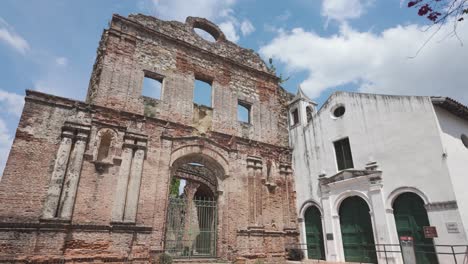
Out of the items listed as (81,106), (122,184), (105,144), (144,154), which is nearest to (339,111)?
(144,154)

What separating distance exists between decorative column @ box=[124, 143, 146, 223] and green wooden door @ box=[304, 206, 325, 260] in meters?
6.94

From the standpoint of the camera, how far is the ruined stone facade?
24.8 ft

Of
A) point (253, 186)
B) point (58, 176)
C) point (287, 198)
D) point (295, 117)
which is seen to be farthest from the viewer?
point (295, 117)

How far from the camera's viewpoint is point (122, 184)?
28.4ft

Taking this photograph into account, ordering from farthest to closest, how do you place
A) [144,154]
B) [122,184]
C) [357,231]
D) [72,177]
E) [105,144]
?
[357,231]
[144,154]
[105,144]
[122,184]
[72,177]

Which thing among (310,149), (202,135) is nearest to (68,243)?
(202,135)

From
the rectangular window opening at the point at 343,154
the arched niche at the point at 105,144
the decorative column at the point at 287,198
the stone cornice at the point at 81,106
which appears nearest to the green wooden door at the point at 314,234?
the decorative column at the point at 287,198

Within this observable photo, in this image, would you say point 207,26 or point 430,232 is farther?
point 207,26

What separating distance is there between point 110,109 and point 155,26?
4.11m

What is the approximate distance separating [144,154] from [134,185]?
3.45ft

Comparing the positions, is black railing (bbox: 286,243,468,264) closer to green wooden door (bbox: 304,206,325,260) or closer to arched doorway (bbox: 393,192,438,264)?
arched doorway (bbox: 393,192,438,264)

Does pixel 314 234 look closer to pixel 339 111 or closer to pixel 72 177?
pixel 339 111

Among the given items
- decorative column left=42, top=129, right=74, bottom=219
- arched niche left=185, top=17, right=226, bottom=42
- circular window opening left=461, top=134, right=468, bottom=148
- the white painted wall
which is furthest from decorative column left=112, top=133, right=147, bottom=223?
circular window opening left=461, top=134, right=468, bottom=148

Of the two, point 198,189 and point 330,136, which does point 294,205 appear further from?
point 198,189
